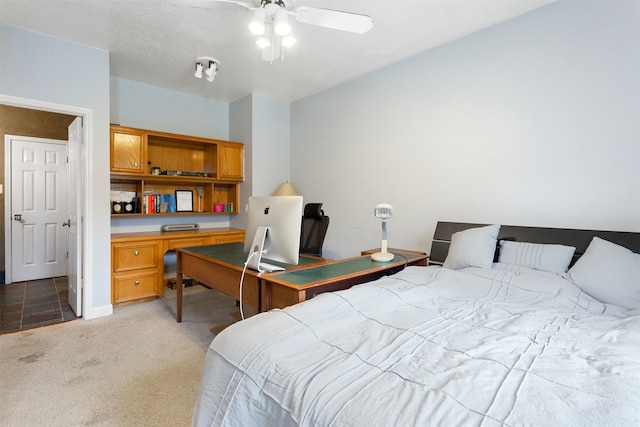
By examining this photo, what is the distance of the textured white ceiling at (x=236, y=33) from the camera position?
2373 mm

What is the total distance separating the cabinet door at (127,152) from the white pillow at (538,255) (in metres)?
3.87

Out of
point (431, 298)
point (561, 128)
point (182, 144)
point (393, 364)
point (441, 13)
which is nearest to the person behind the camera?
point (393, 364)

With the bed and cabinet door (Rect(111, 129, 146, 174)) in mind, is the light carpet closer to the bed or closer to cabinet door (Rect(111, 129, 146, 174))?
the bed

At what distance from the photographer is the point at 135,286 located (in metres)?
3.50

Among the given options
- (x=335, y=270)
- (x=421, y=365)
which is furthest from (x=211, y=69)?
(x=421, y=365)

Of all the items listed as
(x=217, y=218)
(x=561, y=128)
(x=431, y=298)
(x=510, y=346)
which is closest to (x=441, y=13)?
(x=561, y=128)

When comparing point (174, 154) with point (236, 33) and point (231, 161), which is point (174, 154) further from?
point (236, 33)

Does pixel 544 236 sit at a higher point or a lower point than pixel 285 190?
lower

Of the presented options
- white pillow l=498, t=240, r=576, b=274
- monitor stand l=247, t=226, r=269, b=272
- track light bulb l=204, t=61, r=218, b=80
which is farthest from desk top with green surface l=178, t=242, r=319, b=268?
track light bulb l=204, t=61, r=218, b=80

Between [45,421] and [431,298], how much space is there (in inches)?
86.2

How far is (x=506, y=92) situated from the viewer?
2.55m

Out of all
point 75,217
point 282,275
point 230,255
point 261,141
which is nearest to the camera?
point 282,275

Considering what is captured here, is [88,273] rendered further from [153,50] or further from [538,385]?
[538,385]

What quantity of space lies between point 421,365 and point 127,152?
3.85 metres
